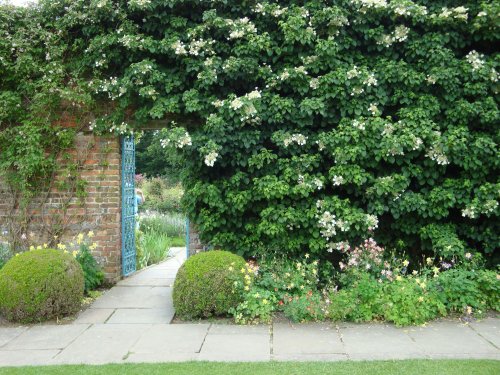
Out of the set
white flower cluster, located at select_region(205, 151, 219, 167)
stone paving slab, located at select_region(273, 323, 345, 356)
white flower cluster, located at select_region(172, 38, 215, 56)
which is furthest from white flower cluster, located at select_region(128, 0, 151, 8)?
stone paving slab, located at select_region(273, 323, 345, 356)

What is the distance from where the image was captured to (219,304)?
5344mm

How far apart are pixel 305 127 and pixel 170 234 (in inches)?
324

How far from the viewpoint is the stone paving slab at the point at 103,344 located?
4.27m

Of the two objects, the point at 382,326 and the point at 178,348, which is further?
the point at 382,326

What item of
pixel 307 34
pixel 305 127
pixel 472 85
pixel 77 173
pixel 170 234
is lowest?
pixel 170 234

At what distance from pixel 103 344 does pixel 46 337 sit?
0.70 meters

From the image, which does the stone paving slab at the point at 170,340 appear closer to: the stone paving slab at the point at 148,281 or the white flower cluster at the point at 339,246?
the white flower cluster at the point at 339,246

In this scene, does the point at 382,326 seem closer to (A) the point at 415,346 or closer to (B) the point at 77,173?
(A) the point at 415,346

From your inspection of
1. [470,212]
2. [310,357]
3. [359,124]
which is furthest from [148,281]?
[470,212]

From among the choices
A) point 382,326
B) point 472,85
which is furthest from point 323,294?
point 472,85

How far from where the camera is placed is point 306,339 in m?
4.75

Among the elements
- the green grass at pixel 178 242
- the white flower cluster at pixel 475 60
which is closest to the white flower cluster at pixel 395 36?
the white flower cluster at pixel 475 60

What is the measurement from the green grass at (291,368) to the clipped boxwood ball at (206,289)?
4.14 ft

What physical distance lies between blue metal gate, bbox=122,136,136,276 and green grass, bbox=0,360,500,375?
347cm
